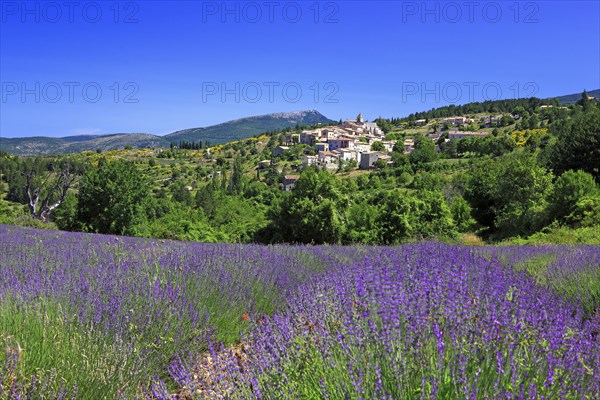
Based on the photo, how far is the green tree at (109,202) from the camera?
27203 millimetres

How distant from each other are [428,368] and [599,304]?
2617 mm

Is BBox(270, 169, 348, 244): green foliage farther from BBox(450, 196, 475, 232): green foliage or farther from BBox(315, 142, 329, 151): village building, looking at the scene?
BBox(315, 142, 329, 151): village building

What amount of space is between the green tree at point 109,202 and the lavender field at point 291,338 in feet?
81.9

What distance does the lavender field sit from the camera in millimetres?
1774

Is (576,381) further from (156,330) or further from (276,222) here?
(276,222)

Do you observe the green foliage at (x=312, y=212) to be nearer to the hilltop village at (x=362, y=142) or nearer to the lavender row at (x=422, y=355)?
the lavender row at (x=422, y=355)

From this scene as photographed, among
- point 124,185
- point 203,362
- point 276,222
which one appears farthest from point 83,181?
point 203,362

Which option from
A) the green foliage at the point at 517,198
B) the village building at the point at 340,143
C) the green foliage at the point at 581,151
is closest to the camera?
the green foliage at the point at 517,198

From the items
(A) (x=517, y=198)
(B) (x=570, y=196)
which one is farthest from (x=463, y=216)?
(B) (x=570, y=196)

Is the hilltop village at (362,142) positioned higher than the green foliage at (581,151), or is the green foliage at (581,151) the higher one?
the hilltop village at (362,142)

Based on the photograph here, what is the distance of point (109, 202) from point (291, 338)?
1088 inches

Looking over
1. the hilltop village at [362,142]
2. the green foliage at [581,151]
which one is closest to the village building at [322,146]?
the hilltop village at [362,142]

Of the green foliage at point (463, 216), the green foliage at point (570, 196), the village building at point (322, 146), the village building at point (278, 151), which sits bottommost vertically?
→ the green foliage at point (463, 216)

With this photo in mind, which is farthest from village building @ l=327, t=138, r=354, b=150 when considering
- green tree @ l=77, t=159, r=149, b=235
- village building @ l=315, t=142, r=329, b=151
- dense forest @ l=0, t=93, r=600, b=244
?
green tree @ l=77, t=159, r=149, b=235
